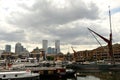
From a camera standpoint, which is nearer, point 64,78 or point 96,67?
point 64,78

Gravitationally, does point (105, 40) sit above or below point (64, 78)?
above

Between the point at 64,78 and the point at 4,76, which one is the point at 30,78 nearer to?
the point at 4,76

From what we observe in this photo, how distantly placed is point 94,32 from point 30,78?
85.3 m

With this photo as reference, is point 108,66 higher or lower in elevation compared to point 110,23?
lower

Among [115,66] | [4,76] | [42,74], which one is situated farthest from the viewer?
[115,66]

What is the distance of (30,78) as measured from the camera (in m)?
58.0

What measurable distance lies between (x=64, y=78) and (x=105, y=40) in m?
66.7

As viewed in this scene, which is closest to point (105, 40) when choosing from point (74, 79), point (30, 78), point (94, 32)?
point (94, 32)

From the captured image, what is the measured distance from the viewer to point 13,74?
57.6 m

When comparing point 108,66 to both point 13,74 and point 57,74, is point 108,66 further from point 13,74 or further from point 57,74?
point 13,74

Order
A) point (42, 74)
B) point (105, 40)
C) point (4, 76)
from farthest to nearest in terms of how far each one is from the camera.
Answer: point (105, 40)
point (42, 74)
point (4, 76)

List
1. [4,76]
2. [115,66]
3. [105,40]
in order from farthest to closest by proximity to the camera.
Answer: [105,40] < [115,66] < [4,76]

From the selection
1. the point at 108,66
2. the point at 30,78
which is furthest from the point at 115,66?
the point at 30,78

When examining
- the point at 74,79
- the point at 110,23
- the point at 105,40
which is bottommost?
the point at 74,79
